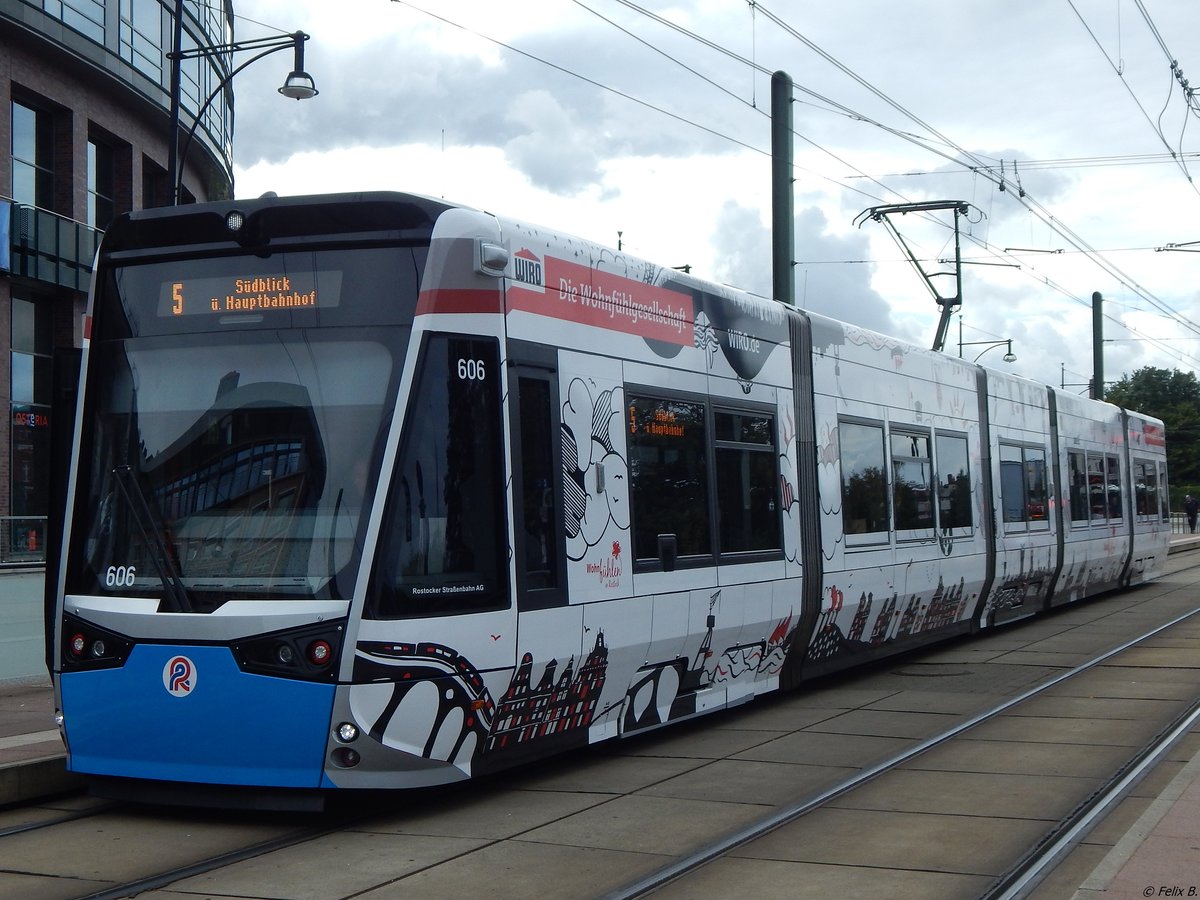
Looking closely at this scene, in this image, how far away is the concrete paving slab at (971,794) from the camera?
310 inches

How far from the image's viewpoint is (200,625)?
24.3 feet

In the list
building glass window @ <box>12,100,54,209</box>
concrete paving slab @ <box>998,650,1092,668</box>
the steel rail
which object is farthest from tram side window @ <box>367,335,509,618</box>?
building glass window @ <box>12,100,54,209</box>

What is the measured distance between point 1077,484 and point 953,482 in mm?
7059

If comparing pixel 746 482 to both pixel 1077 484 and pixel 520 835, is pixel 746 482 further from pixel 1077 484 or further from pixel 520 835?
pixel 1077 484

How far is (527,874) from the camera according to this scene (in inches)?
255

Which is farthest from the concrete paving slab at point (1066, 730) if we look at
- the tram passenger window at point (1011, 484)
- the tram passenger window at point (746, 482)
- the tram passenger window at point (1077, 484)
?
the tram passenger window at point (1077, 484)

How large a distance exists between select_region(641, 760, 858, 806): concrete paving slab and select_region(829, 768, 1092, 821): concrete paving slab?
1.01 feet

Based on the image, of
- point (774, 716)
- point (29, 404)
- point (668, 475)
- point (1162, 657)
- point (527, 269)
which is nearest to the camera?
point (527, 269)

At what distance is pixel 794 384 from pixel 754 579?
6.49 ft

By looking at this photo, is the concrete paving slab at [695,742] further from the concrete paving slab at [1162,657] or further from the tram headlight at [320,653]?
the concrete paving slab at [1162,657]

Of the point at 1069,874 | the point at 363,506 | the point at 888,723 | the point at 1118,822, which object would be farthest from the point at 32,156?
the point at 1069,874

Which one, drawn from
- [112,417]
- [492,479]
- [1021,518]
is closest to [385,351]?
[492,479]

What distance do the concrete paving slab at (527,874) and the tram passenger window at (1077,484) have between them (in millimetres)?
16401

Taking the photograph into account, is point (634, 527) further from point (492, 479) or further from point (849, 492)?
point (849, 492)
